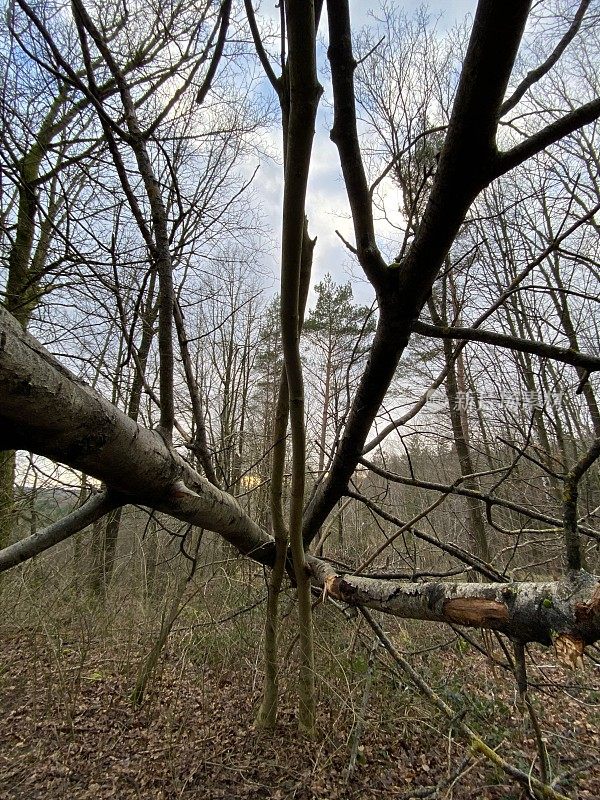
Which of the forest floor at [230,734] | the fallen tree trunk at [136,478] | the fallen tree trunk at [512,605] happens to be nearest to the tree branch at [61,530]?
the fallen tree trunk at [136,478]

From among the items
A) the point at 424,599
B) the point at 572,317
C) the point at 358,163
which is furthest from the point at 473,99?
the point at 572,317

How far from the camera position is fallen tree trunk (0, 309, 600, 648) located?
0.75 meters

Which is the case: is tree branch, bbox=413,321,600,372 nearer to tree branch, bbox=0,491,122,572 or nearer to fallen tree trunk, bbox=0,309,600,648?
fallen tree trunk, bbox=0,309,600,648

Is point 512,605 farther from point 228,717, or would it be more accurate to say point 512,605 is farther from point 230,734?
point 228,717

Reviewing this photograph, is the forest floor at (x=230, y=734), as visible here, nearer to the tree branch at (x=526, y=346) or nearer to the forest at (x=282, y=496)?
the forest at (x=282, y=496)

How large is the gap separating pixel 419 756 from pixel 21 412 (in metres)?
4.08

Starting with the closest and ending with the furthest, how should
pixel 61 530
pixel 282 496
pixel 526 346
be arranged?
1. pixel 526 346
2. pixel 61 530
3. pixel 282 496

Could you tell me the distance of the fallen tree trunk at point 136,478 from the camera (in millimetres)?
746

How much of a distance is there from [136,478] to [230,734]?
3.35m

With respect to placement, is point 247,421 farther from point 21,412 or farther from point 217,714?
point 21,412

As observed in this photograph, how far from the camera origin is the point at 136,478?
1144mm

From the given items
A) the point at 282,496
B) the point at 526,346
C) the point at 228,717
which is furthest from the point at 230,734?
the point at 526,346

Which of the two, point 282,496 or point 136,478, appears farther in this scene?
point 282,496

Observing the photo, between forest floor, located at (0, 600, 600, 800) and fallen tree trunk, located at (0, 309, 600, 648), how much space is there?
1.18 meters
